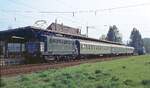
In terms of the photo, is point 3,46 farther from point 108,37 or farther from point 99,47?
point 108,37

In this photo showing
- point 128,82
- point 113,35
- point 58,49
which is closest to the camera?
point 128,82

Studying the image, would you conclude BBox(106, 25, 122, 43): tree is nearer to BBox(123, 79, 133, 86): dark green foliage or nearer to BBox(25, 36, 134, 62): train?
BBox(25, 36, 134, 62): train

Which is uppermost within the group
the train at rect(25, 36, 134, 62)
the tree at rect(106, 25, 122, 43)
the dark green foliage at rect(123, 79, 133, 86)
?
the tree at rect(106, 25, 122, 43)

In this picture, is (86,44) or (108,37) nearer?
(86,44)

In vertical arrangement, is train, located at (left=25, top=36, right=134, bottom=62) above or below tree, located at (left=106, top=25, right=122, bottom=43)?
below

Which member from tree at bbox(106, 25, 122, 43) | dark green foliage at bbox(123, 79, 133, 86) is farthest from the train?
tree at bbox(106, 25, 122, 43)

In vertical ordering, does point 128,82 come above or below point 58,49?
below

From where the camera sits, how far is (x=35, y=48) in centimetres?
3512

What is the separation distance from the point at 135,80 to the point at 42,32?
22.5m

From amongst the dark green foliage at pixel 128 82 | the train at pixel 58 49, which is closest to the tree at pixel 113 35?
the train at pixel 58 49

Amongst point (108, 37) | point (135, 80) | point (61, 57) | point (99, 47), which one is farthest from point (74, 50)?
point (108, 37)

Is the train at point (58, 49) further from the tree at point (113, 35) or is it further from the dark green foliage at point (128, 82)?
the tree at point (113, 35)

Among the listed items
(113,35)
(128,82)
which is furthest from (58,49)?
(113,35)

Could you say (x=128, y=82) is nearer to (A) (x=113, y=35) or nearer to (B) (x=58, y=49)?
(B) (x=58, y=49)
